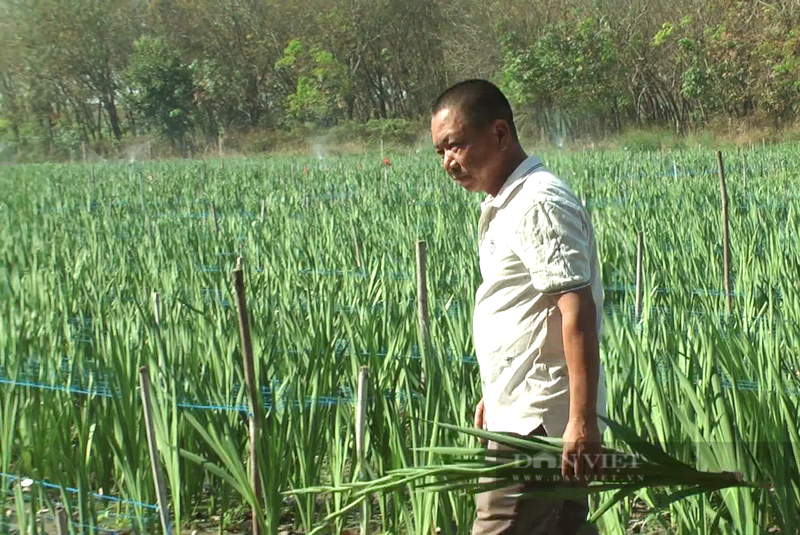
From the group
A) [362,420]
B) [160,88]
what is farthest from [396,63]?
[362,420]

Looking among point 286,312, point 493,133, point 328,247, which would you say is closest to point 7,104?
point 328,247

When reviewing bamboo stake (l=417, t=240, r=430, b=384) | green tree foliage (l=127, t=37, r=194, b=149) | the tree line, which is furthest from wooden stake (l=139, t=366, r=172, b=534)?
green tree foliage (l=127, t=37, r=194, b=149)

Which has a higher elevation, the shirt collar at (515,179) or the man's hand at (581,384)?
the shirt collar at (515,179)

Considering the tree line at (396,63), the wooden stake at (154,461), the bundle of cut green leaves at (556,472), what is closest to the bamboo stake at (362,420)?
the wooden stake at (154,461)

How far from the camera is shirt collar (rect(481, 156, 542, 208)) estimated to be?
1705 mm

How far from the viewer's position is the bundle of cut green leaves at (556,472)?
1.55m

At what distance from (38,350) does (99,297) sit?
3.17ft

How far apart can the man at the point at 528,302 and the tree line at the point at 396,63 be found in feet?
54.8

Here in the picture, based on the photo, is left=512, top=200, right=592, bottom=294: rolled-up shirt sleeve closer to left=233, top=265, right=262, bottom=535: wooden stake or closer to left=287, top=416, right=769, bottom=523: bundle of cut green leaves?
left=287, top=416, right=769, bottom=523: bundle of cut green leaves

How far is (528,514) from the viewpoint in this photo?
173 cm

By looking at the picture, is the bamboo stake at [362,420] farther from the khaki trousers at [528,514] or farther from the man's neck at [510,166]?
the man's neck at [510,166]

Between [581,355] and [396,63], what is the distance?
34878 millimetres

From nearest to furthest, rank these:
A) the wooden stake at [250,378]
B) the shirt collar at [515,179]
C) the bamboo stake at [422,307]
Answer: the shirt collar at [515,179] → the wooden stake at [250,378] → the bamboo stake at [422,307]

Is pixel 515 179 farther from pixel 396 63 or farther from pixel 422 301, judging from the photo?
pixel 396 63
